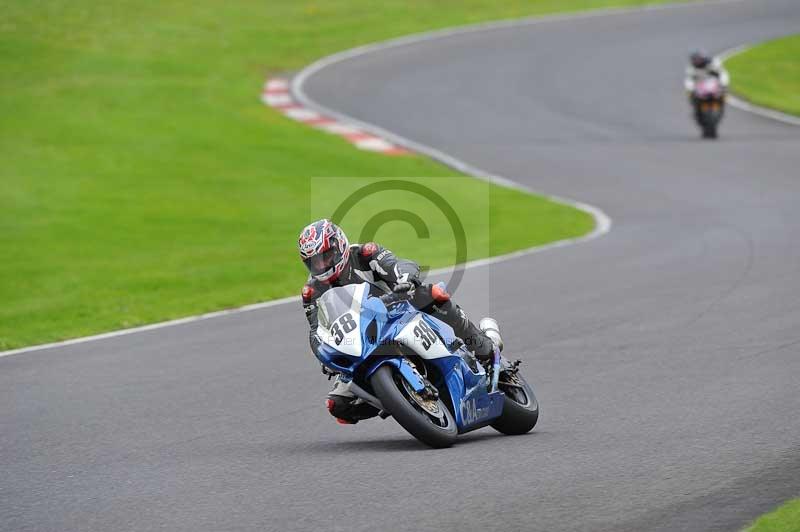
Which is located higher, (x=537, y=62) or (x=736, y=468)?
(x=736, y=468)

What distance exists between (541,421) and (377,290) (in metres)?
1.49

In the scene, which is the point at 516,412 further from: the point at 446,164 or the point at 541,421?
the point at 446,164

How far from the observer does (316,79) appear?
31859 millimetres

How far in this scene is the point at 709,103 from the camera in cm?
2539

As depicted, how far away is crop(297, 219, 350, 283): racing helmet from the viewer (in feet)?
22.8

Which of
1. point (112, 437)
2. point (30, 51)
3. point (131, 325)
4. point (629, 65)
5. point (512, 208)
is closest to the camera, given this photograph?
point (112, 437)

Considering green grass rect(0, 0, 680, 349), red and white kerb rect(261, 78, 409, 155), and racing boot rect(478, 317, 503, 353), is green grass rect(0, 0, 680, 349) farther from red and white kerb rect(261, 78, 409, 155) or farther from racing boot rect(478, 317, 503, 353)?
racing boot rect(478, 317, 503, 353)

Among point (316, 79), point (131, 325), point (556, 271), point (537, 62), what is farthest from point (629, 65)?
point (131, 325)

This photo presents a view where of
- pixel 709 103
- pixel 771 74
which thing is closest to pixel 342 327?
pixel 709 103

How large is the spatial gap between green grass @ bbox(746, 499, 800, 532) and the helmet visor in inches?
110

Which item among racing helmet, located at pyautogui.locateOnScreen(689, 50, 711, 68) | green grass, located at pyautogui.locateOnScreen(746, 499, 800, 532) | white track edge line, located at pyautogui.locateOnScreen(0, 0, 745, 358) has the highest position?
green grass, located at pyautogui.locateOnScreen(746, 499, 800, 532)

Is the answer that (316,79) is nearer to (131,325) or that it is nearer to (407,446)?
(131,325)

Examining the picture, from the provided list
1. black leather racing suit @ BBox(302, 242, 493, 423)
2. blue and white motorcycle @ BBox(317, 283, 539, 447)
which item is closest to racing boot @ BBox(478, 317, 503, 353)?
black leather racing suit @ BBox(302, 242, 493, 423)

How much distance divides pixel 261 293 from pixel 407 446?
7.13 m
